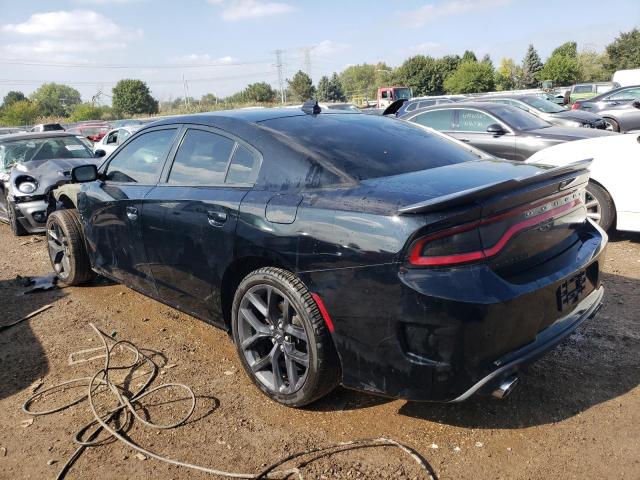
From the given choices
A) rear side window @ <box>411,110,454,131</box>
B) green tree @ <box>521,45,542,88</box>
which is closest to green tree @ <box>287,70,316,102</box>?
green tree @ <box>521,45,542,88</box>

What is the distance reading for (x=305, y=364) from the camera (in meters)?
2.72

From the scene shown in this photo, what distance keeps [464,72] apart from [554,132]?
55398 millimetres

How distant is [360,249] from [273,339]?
88cm

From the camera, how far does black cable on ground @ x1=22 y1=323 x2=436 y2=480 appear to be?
2.44m

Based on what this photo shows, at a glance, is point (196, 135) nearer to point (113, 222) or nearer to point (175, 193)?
point (175, 193)

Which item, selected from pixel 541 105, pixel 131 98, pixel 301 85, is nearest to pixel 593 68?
pixel 301 85

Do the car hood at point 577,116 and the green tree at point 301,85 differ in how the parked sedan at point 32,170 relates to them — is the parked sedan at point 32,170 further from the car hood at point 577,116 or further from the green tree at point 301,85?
the green tree at point 301,85

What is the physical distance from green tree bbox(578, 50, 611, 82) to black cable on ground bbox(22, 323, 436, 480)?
70498 mm

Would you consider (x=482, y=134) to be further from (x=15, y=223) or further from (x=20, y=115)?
(x=20, y=115)

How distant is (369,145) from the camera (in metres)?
3.16

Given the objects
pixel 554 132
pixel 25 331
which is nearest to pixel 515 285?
pixel 25 331

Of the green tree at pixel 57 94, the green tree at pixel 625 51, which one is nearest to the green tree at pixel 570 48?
the green tree at pixel 625 51

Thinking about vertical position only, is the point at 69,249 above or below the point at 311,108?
below

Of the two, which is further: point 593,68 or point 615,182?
point 593,68
